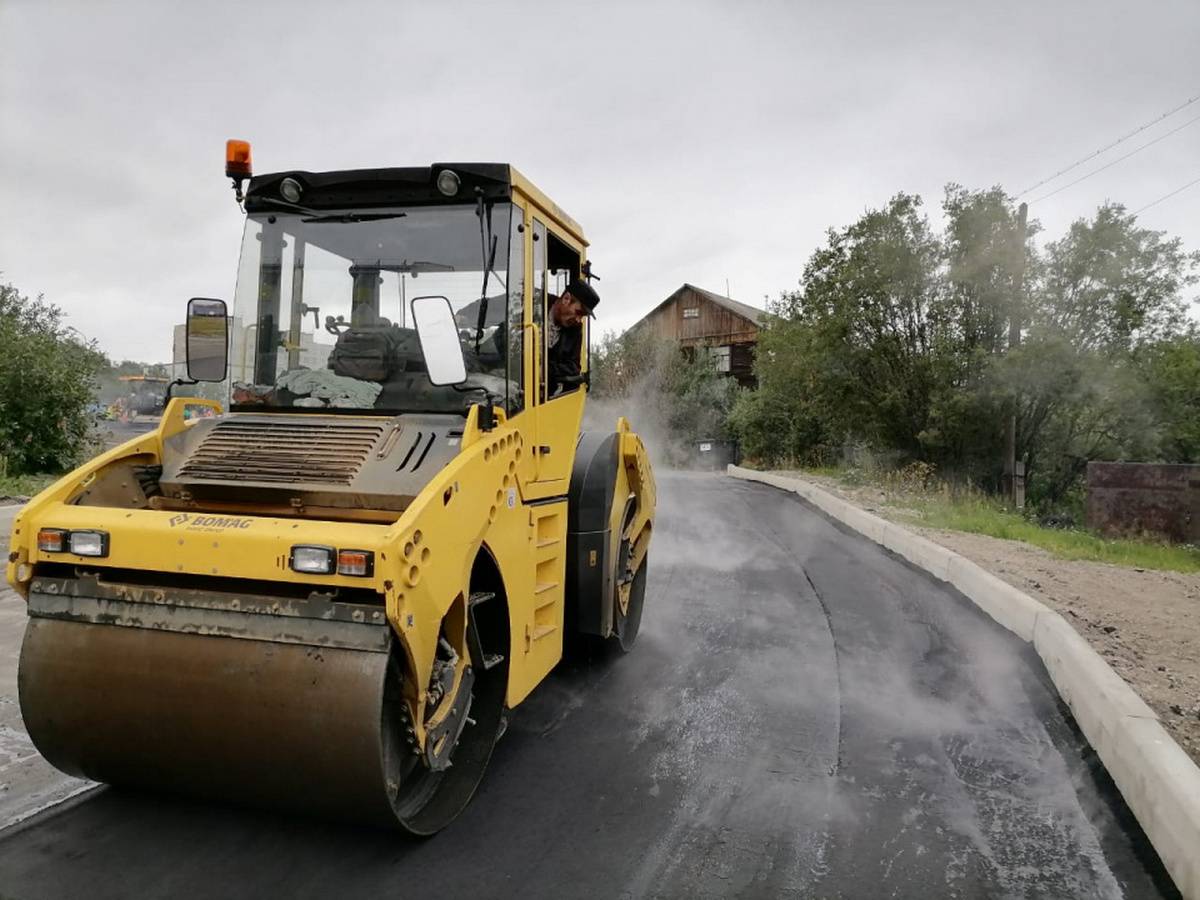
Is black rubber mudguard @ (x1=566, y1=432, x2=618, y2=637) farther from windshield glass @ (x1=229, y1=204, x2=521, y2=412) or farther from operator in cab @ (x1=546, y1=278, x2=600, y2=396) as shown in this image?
windshield glass @ (x1=229, y1=204, x2=521, y2=412)

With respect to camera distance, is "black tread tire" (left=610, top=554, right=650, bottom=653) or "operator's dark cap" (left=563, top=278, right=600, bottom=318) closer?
"operator's dark cap" (left=563, top=278, right=600, bottom=318)

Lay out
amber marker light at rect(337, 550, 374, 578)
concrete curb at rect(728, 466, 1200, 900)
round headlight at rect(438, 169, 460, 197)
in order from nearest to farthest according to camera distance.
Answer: amber marker light at rect(337, 550, 374, 578) → concrete curb at rect(728, 466, 1200, 900) → round headlight at rect(438, 169, 460, 197)

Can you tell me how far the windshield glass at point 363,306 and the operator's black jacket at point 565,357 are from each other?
2.24 ft

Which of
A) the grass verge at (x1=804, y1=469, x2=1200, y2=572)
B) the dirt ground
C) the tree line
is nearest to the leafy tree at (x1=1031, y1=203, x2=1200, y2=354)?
the tree line

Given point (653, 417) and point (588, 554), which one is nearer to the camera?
point (588, 554)

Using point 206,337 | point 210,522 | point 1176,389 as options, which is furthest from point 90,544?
point 1176,389

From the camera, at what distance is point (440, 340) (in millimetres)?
3510

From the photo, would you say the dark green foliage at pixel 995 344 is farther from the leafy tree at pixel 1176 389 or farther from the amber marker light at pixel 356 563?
the amber marker light at pixel 356 563

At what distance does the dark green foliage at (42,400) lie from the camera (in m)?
13.1

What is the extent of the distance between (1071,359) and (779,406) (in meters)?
12.3

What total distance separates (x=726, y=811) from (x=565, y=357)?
2479 millimetres

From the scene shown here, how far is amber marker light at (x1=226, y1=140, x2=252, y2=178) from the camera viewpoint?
4164 mm

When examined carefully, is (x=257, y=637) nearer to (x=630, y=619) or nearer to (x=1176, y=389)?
(x=630, y=619)

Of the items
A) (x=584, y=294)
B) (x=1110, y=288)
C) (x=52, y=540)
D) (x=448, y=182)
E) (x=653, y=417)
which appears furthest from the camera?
(x=653, y=417)
